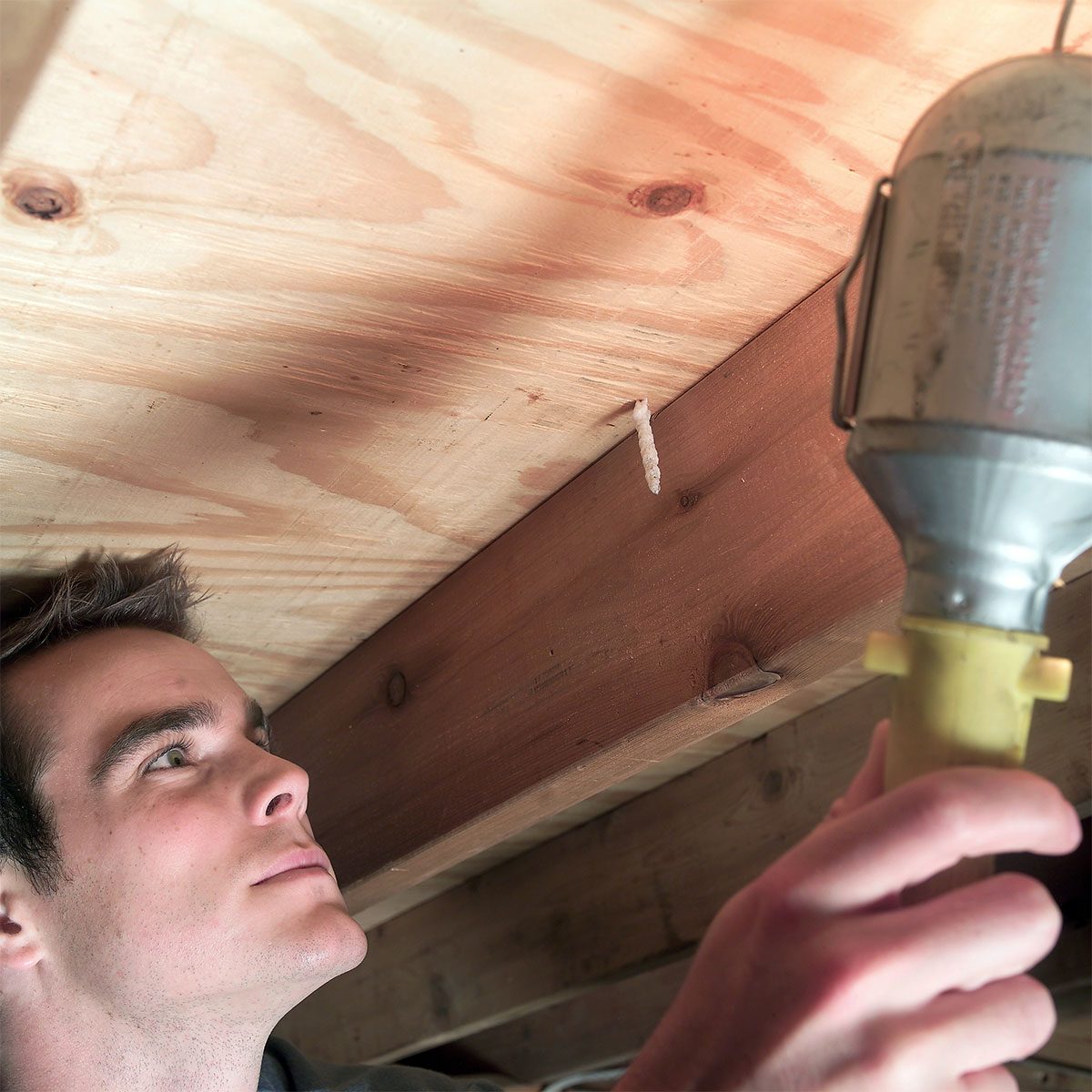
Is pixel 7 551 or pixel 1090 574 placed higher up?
pixel 7 551

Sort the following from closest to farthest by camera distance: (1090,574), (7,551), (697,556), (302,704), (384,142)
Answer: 1. (384,142)
2. (697,556)
3. (7,551)
4. (1090,574)
5. (302,704)

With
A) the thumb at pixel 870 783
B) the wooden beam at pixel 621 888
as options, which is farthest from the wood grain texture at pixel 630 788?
the thumb at pixel 870 783

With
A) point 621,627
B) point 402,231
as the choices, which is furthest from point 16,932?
point 402,231

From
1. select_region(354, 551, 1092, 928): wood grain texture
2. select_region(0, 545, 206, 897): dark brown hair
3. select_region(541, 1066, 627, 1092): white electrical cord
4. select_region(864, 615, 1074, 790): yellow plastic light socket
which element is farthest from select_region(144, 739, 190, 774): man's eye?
select_region(541, 1066, 627, 1092): white electrical cord

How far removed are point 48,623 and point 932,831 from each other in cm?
108

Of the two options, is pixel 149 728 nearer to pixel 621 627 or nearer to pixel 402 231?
pixel 621 627

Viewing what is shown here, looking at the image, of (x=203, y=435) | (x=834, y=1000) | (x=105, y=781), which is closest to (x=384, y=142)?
(x=203, y=435)

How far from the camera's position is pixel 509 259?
0.81 meters

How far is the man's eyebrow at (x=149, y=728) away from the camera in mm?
1231

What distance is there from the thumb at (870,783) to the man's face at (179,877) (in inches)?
26.9

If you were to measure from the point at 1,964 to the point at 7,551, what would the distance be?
423 mm

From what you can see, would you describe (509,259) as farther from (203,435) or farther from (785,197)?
(203,435)

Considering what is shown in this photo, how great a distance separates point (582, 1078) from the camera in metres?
2.01

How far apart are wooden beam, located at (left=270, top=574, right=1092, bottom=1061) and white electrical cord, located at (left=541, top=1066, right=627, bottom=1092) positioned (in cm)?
19
